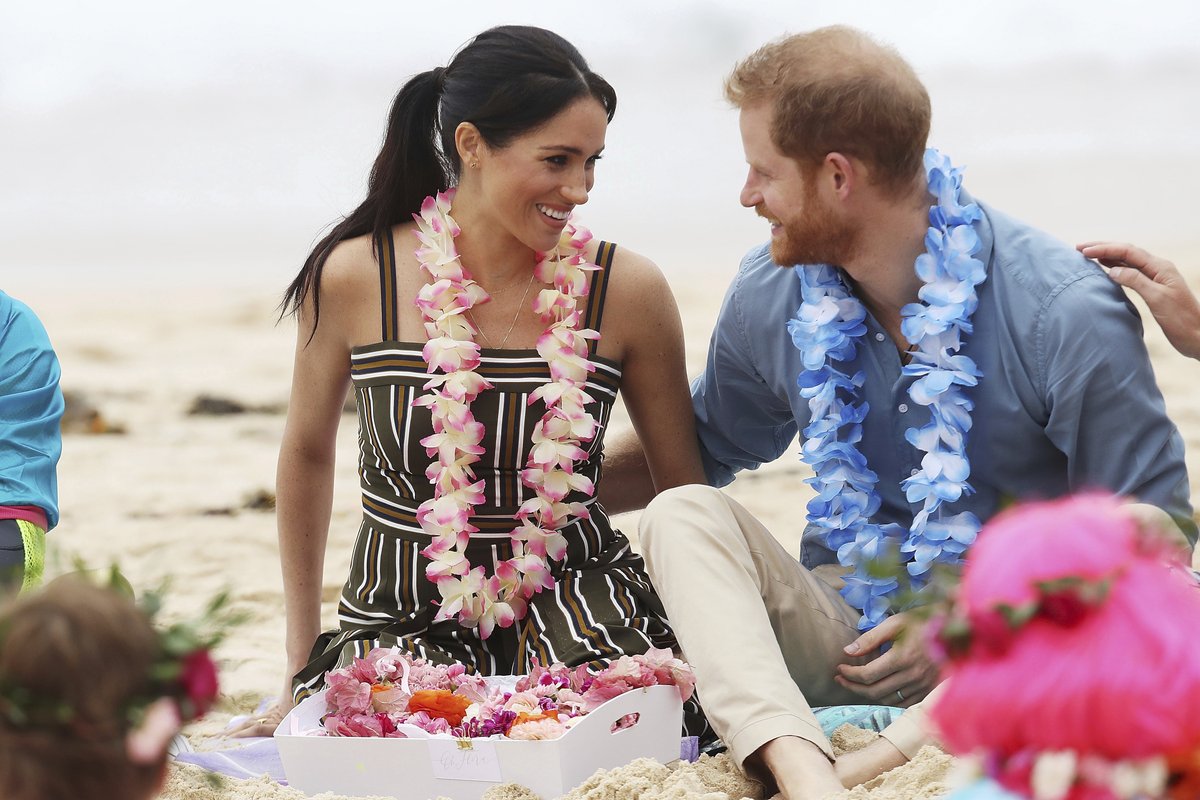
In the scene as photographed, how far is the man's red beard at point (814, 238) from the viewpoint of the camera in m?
3.10

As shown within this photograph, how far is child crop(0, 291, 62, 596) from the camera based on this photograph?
316 centimetres

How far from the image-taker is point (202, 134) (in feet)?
67.2

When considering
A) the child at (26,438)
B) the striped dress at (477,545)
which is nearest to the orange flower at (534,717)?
the striped dress at (477,545)

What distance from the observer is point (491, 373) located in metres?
3.34

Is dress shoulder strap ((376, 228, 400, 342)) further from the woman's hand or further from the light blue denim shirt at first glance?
the woman's hand

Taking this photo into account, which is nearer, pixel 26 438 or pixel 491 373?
pixel 26 438

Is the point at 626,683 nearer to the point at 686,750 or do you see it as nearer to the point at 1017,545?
the point at 686,750

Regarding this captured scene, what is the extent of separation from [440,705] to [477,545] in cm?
51

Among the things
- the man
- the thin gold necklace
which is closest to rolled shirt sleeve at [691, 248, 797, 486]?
the man

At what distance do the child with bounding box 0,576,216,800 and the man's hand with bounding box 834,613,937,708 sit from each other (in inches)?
76.7

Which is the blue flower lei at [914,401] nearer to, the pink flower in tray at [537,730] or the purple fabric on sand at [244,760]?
the pink flower in tray at [537,730]

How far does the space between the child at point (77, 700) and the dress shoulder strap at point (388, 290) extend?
2.01m

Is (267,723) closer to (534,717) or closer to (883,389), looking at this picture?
(534,717)

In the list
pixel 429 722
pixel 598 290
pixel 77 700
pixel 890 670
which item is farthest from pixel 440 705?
pixel 77 700
